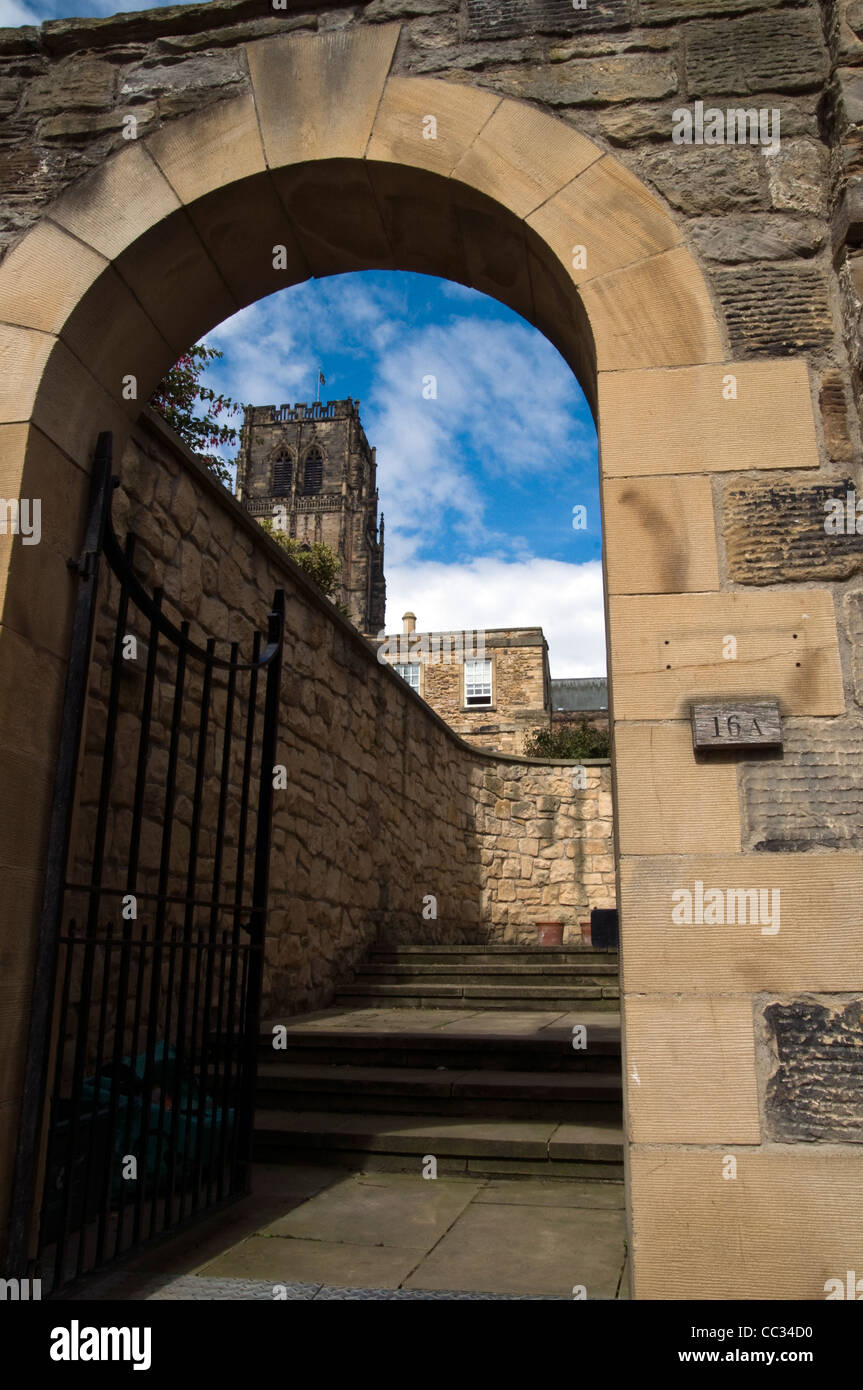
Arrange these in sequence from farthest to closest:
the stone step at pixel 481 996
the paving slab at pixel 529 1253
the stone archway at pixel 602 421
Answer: the stone step at pixel 481 996 < the paving slab at pixel 529 1253 < the stone archway at pixel 602 421

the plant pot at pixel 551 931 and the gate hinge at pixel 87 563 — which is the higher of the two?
the gate hinge at pixel 87 563

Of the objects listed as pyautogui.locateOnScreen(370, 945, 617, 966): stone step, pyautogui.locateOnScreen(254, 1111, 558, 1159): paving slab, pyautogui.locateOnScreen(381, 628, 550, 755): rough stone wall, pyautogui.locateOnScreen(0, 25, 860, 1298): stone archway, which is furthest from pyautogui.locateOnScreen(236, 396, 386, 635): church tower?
pyautogui.locateOnScreen(0, 25, 860, 1298): stone archway

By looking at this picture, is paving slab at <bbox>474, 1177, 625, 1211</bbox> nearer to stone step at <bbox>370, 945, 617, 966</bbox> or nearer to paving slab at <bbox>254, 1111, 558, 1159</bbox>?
paving slab at <bbox>254, 1111, 558, 1159</bbox>

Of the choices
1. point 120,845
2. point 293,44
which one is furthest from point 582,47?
point 120,845

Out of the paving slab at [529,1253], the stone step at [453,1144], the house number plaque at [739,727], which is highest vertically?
the house number plaque at [739,727]

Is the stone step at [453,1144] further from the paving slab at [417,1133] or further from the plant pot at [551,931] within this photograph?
the plant pot at [551,931]

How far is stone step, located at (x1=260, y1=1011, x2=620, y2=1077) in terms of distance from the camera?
4.31 meters

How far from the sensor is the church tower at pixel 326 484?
53188mm

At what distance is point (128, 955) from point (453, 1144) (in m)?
1.67

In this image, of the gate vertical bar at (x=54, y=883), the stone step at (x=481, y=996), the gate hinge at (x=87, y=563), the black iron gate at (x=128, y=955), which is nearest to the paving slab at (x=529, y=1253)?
the black iron gate at (x=128, y=955)

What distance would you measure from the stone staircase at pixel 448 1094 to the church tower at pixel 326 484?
155ft

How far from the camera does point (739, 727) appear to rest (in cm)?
218

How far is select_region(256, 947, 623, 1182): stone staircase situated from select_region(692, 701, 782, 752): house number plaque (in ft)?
6.21

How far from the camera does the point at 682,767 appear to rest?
2195 mm
